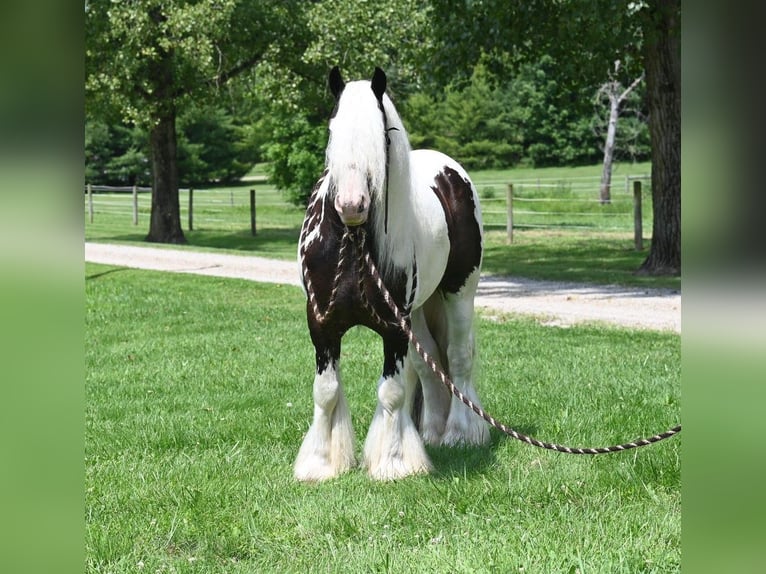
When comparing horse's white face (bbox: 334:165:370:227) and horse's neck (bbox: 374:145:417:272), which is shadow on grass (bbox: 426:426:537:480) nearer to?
horse's neck (bbox: 374:145:417:272)

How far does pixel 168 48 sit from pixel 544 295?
43.8 feet

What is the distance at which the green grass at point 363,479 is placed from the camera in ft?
13.2

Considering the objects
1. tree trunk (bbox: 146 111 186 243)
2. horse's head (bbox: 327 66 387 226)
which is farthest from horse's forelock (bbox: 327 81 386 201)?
tree trunk (bbox: 146 111 186 243)

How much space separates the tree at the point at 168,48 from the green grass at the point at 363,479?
14861 millimetres

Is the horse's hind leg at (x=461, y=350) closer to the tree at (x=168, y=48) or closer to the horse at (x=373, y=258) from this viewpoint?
the horse at (x=373, y=258)

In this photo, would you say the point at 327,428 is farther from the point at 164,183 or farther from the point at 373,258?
the point at 164,183

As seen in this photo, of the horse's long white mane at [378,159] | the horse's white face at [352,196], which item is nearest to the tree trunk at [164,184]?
the horse's long white mane at [378,159]

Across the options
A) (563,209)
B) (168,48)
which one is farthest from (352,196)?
(563,209)

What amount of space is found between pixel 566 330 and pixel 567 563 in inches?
281

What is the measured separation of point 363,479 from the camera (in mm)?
5039

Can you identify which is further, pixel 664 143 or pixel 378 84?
pixel 664 143

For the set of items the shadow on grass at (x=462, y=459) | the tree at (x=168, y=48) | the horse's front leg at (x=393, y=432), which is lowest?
the shadow on grass at (x=462, y=459)
